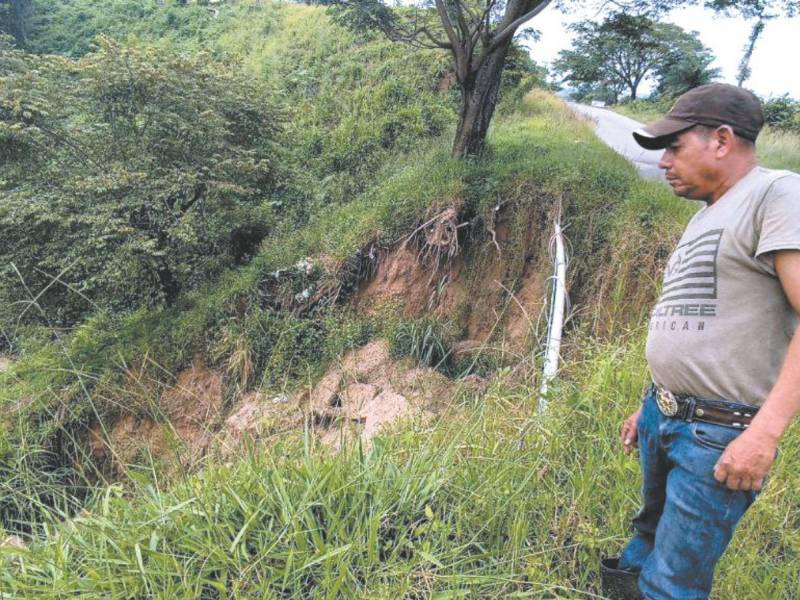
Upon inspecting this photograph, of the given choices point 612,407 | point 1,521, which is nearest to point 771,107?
point 612,407

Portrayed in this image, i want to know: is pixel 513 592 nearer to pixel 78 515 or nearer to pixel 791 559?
pixel 791 559

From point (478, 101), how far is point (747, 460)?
641cm

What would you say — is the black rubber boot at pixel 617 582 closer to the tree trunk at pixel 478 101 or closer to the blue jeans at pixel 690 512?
the blue jeans at pixel 690 512

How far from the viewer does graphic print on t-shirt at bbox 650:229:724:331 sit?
4.48 feet

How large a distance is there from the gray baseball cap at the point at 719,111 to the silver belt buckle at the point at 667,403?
31.0 inches

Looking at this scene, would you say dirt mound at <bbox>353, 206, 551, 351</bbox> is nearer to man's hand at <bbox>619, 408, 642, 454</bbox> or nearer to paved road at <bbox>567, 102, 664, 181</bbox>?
paved road at <bbox>567, 102, 664, 181</bbox>

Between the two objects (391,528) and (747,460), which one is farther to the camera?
(391,528)

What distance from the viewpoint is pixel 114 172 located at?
254 inches

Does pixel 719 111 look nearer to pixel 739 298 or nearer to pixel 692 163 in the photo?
pixel 692 163

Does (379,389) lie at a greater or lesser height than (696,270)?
lesser

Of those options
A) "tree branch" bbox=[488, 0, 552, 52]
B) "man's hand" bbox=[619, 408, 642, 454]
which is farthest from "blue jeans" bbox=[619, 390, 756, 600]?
"tree branch" bbox=[488, 0, 552, 52]

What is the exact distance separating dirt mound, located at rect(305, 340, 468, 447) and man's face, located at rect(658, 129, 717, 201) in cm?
204

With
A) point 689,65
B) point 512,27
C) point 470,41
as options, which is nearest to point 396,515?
point 512,27

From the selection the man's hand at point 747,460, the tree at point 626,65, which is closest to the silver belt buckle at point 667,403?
the man's hand at point 747,460
